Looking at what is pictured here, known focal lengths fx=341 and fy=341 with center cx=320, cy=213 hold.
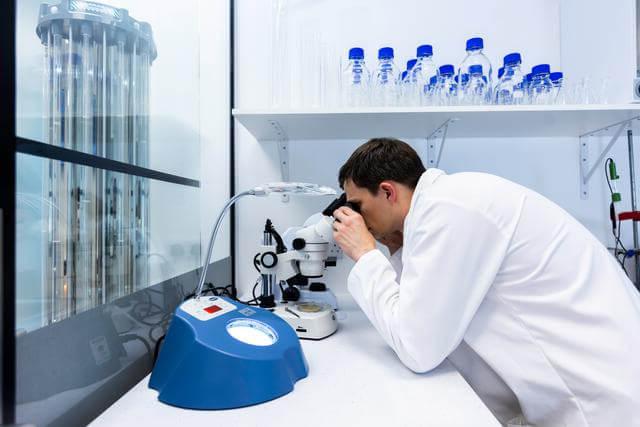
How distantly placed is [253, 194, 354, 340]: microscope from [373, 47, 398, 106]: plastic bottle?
1.44 feet

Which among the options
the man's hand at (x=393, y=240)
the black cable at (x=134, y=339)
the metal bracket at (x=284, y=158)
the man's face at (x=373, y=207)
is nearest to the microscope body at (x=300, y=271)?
the man's face at (x=373, y=207)

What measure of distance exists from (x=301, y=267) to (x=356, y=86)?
2.33 feet

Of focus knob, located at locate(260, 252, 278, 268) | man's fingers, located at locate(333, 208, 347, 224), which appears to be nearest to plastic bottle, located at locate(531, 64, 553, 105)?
man's fingers, located at locate(333, 208, 347, 224)

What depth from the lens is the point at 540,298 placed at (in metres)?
0.75

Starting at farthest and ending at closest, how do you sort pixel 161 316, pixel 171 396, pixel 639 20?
pixel 639 20
pixel 161 316
pixel 171 396

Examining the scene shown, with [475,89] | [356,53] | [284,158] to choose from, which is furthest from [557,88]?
[284,158]

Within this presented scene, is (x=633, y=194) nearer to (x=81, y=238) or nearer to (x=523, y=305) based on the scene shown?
(x=523, y=305)

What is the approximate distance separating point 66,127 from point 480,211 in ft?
2.81

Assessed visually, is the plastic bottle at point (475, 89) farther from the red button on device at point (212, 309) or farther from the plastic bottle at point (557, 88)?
the red button on device at point (212, 309)

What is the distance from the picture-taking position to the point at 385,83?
1.28 meters

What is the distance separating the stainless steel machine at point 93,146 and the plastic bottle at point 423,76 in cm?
90

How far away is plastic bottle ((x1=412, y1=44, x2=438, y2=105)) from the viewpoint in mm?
1257

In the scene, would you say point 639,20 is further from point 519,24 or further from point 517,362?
point 517,362

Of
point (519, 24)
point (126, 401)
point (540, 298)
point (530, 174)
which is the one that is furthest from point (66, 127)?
point (519, 24)
